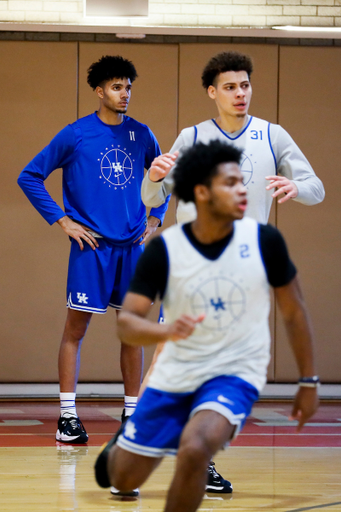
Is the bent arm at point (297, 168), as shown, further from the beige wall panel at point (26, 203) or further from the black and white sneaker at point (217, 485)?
the beige wall panel at point (26, 203)

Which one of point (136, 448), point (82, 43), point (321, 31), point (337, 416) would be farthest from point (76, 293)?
point (321, 31)

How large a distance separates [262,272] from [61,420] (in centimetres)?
229

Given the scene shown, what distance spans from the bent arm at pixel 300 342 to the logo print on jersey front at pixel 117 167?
209cm

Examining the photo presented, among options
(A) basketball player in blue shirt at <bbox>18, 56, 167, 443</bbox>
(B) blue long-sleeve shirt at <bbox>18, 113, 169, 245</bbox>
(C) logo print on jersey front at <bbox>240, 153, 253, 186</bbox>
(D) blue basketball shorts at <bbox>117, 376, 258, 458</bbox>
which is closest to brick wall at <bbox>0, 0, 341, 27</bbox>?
(A) basketball player in blue shirt at <bbox>18, 56, 167, 443</bbox>

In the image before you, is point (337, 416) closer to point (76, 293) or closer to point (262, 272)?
point (76, 293)

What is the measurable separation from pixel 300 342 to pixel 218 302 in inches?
12.0

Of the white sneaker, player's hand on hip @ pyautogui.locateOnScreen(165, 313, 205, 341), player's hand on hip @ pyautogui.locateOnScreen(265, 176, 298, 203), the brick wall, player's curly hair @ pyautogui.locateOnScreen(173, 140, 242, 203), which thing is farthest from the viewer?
the brick wall

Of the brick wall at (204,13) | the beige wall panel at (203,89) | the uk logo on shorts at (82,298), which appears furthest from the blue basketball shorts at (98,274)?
the brick wall at (204,13)

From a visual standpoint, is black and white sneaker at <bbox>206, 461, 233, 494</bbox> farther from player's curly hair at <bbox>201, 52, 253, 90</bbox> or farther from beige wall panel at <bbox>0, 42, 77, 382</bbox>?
beige wall panel at <bbox>0, 42, 77, 382</bbox>

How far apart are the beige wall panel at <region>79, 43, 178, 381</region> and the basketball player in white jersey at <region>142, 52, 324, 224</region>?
2855mm

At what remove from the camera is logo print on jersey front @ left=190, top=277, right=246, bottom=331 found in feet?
7.54

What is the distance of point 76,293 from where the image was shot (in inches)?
167

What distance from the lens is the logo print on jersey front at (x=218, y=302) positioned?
2297 mm

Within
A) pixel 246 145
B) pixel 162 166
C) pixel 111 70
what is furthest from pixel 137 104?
pixel 162 166
